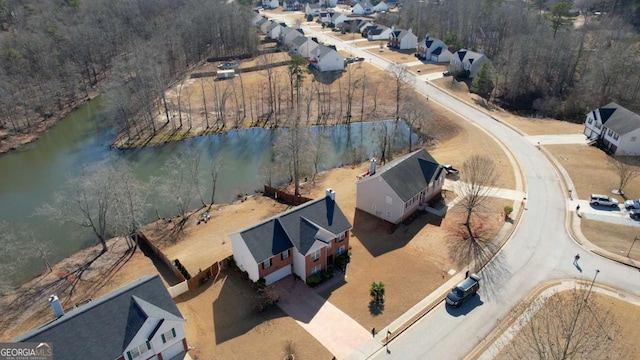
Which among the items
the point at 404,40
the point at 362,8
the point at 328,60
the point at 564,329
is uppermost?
the point at 362,8

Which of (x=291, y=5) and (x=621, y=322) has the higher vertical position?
(x=291, y=5)

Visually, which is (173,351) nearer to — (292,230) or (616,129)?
A: (292,230)

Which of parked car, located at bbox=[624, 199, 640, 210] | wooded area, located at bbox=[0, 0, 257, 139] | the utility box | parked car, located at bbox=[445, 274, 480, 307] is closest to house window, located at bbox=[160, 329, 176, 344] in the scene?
parked car, located at bbox=[445, 274, 480, 307]

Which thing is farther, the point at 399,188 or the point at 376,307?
the point at 399,188

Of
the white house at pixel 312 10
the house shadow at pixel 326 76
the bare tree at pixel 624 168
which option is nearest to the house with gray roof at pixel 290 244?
the bare tree at pixel 624 168

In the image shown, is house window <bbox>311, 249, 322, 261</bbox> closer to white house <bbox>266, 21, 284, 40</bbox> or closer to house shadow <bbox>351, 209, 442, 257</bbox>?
house shadow <bbox>351, 209, 442, 257</bbox>

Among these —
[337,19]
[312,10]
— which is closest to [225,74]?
[337,19]
